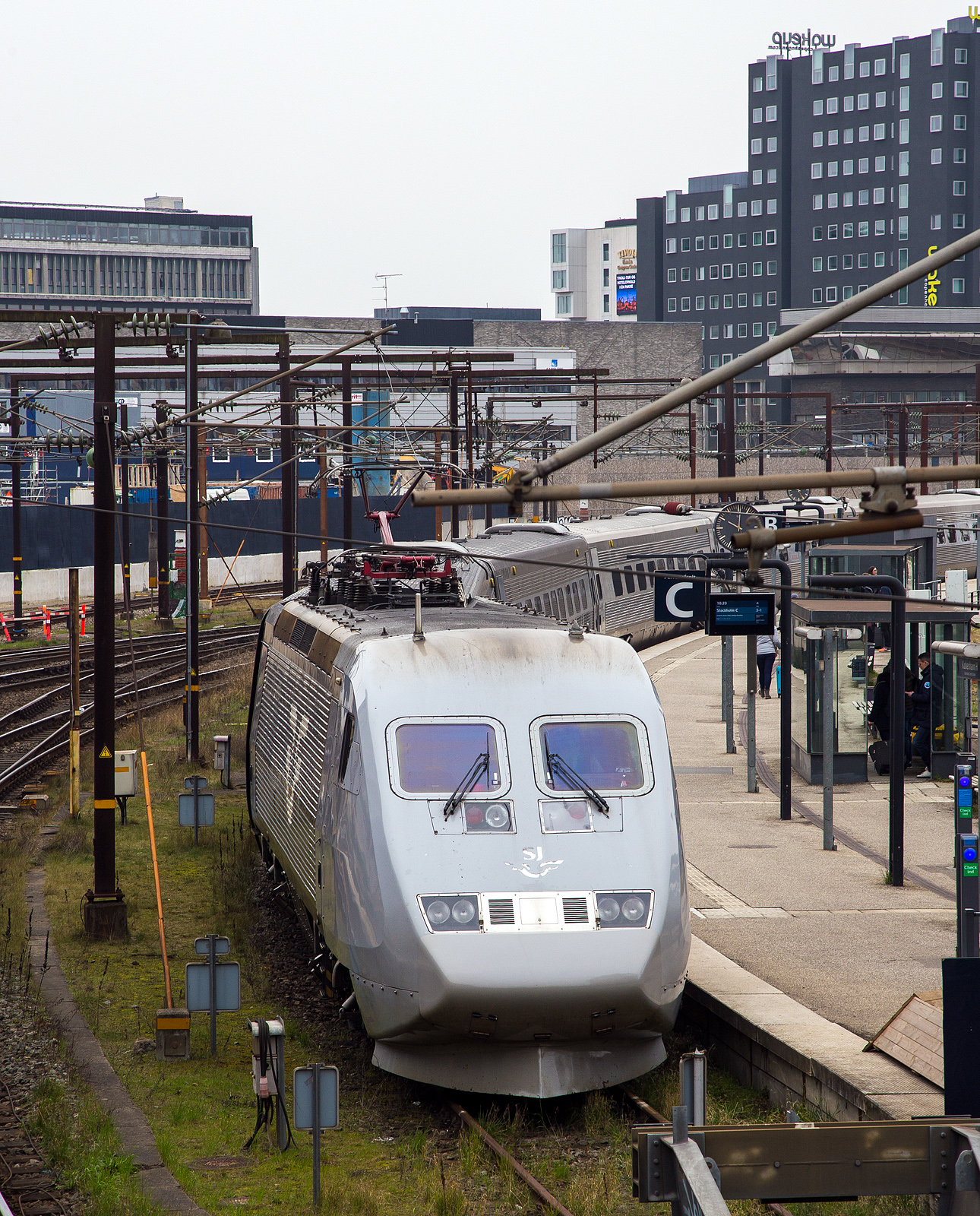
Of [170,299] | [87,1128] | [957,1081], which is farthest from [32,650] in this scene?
[170,299]

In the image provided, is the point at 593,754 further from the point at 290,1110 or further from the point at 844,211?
the point at 844,211

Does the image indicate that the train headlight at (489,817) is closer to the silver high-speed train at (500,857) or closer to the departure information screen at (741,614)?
the silver high-speed train at (500,857)

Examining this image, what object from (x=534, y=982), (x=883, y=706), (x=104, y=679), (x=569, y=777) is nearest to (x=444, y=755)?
(x=569, y=777)

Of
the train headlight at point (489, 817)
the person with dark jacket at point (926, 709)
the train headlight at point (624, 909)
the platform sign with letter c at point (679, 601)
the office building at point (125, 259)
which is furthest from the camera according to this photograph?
the office building at point (125, 259)

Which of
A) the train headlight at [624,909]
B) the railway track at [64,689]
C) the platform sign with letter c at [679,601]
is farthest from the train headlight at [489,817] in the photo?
the railway track at [64,689]

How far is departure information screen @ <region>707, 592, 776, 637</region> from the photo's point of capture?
1850 cm

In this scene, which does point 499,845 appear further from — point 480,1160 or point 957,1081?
point 957,1081

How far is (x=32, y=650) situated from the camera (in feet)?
118

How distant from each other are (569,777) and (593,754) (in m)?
0.28

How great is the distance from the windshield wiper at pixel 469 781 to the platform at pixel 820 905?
8.48 ft

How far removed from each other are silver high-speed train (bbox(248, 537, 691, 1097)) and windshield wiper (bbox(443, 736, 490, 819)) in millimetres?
10

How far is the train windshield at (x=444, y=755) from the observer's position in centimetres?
1005

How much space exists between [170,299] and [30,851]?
124 m

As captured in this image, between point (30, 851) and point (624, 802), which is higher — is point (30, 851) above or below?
below
